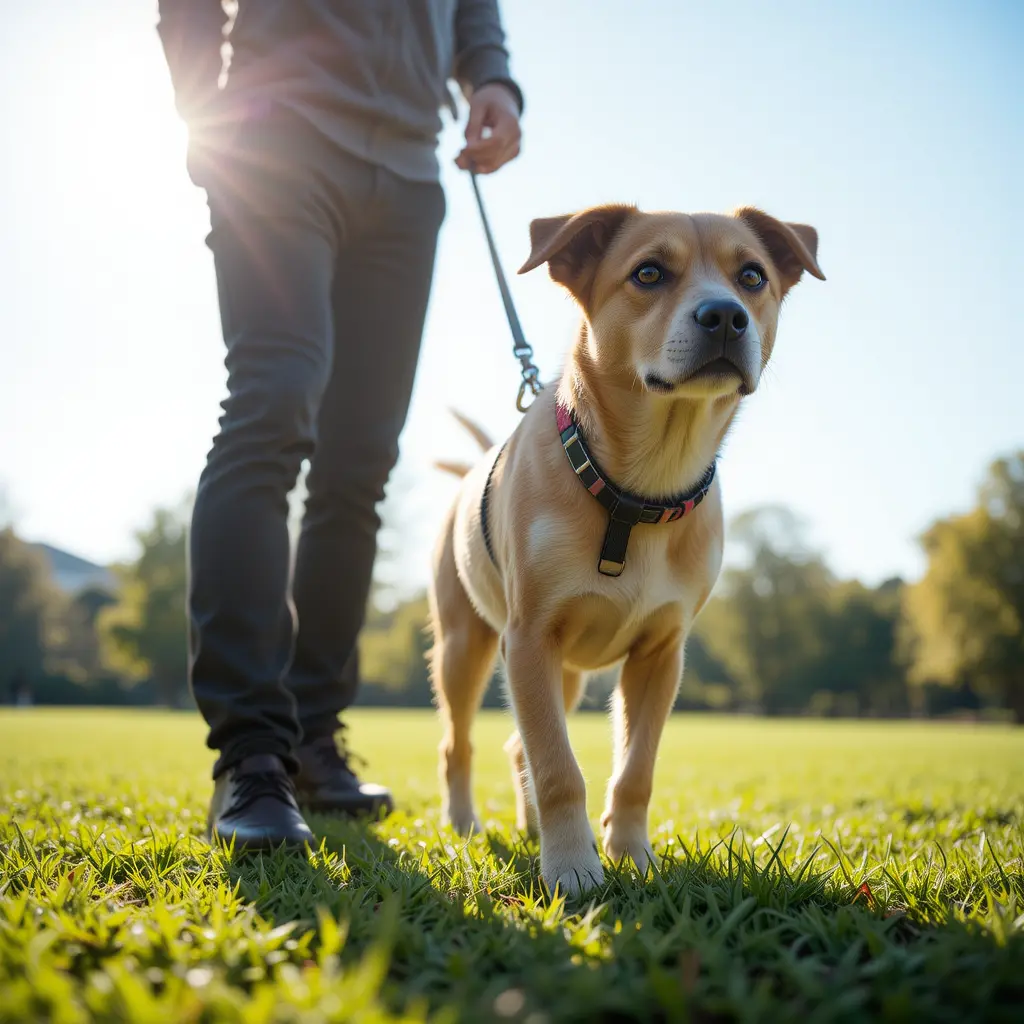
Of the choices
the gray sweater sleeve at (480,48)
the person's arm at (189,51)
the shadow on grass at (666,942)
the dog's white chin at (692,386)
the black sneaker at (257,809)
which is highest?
the gray sweater sleeve at (480,48)

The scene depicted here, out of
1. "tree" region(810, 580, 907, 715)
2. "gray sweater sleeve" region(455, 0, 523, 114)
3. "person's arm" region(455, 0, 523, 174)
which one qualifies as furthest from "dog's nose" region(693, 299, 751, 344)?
"tree" region(810, 580, 907, 715)

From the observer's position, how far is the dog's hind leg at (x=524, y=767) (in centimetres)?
291

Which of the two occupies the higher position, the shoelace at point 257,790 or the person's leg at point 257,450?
the person's leg at point 257,450

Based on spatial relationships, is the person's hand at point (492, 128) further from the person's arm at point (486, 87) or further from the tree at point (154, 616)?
the tree at point (154, 616)

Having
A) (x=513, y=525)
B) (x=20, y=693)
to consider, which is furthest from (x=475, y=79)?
(x=20, y=693)

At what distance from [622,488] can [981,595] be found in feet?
121

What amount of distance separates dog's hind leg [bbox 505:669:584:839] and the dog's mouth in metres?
1.02

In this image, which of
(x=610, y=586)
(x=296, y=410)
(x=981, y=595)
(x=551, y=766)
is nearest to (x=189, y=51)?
(x=296, y=410)

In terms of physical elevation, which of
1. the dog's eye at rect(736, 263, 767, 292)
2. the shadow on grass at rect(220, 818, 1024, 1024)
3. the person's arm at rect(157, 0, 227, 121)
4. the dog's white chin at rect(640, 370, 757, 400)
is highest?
the person's arm at rect(157, 0, 227, 121)

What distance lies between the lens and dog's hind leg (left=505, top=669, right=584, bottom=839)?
291 centimetres

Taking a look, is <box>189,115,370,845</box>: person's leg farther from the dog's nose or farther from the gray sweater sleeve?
the dog's nose

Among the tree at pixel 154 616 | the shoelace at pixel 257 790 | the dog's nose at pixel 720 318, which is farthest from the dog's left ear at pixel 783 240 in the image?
the tree at pixel 154 616

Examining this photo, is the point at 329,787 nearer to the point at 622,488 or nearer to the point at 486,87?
the point at 622,488

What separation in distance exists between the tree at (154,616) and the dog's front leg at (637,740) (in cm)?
4253
